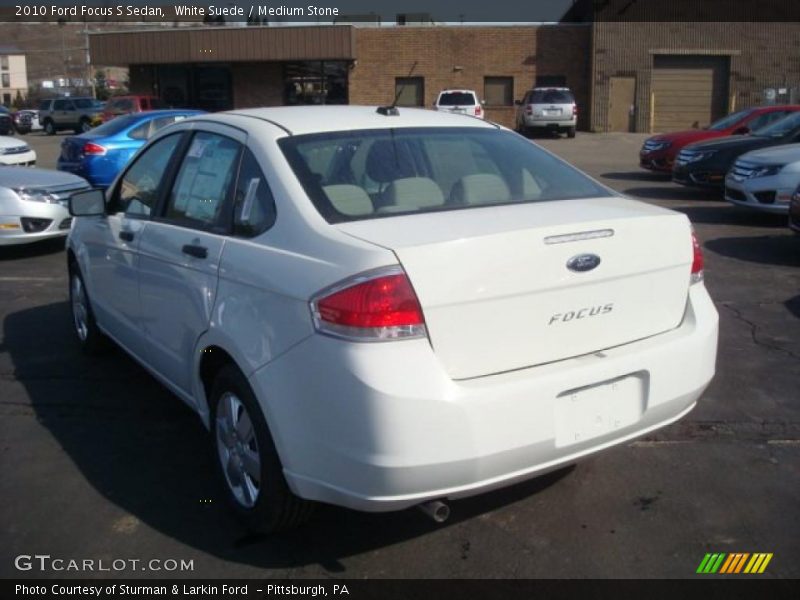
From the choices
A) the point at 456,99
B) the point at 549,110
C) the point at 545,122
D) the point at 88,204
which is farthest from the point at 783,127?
the point at 545,122

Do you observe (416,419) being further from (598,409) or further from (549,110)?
(549,110)

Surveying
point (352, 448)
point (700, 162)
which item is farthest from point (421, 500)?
point (700, 162)

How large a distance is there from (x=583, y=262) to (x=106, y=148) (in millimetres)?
11576

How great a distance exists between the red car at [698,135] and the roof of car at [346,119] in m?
13.0

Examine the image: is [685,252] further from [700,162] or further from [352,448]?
[700,162]

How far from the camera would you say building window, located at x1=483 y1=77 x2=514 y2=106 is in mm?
37250

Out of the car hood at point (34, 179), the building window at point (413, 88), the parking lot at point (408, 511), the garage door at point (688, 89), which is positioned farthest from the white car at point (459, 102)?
the parking lot at point (408, 511)

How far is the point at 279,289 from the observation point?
305 cm

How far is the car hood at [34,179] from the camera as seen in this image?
9469 mm

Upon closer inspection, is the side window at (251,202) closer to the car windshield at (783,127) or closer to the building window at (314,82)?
the car windshield at (783,127)

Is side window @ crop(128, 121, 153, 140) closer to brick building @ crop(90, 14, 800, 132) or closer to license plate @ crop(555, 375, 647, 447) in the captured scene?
license plate @ crop(555, 375, 647, 447)

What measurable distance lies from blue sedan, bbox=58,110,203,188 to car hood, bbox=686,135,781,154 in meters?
8.51

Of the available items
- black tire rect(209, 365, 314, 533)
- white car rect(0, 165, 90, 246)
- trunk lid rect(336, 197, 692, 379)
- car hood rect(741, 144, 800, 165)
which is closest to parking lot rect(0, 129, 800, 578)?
black tire rect(209, 365, 314, 533)
